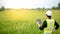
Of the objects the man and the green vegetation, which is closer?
the man

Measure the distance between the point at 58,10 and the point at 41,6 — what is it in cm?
33

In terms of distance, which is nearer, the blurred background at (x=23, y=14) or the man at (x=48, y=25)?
the man at (x=48, y=25)

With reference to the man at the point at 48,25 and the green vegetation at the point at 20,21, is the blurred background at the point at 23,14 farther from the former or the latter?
the man at the point at 48,25

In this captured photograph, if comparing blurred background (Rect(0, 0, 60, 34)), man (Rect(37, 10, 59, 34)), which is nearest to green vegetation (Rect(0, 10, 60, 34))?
blurred background (Rect(0, 0, 60, 34))

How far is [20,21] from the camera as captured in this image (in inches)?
128

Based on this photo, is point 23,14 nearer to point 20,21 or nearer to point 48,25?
point 20,21

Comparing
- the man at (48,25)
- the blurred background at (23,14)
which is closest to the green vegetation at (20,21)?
the blurred background at (23,14)

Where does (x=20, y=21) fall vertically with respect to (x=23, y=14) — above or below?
below

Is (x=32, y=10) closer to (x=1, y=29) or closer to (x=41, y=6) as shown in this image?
(x=41, y=6)

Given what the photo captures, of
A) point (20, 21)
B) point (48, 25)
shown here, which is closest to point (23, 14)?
point (20, 21)

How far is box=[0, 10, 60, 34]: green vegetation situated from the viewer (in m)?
3.22

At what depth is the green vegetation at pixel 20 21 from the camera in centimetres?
322

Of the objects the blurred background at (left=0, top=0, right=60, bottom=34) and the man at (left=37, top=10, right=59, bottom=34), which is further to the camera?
the blurred background at (left=0, top=0, right=60, bottom=34)

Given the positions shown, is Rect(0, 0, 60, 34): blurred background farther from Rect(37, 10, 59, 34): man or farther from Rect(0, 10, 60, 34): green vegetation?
Rect(37, 10, 59, 34): man
